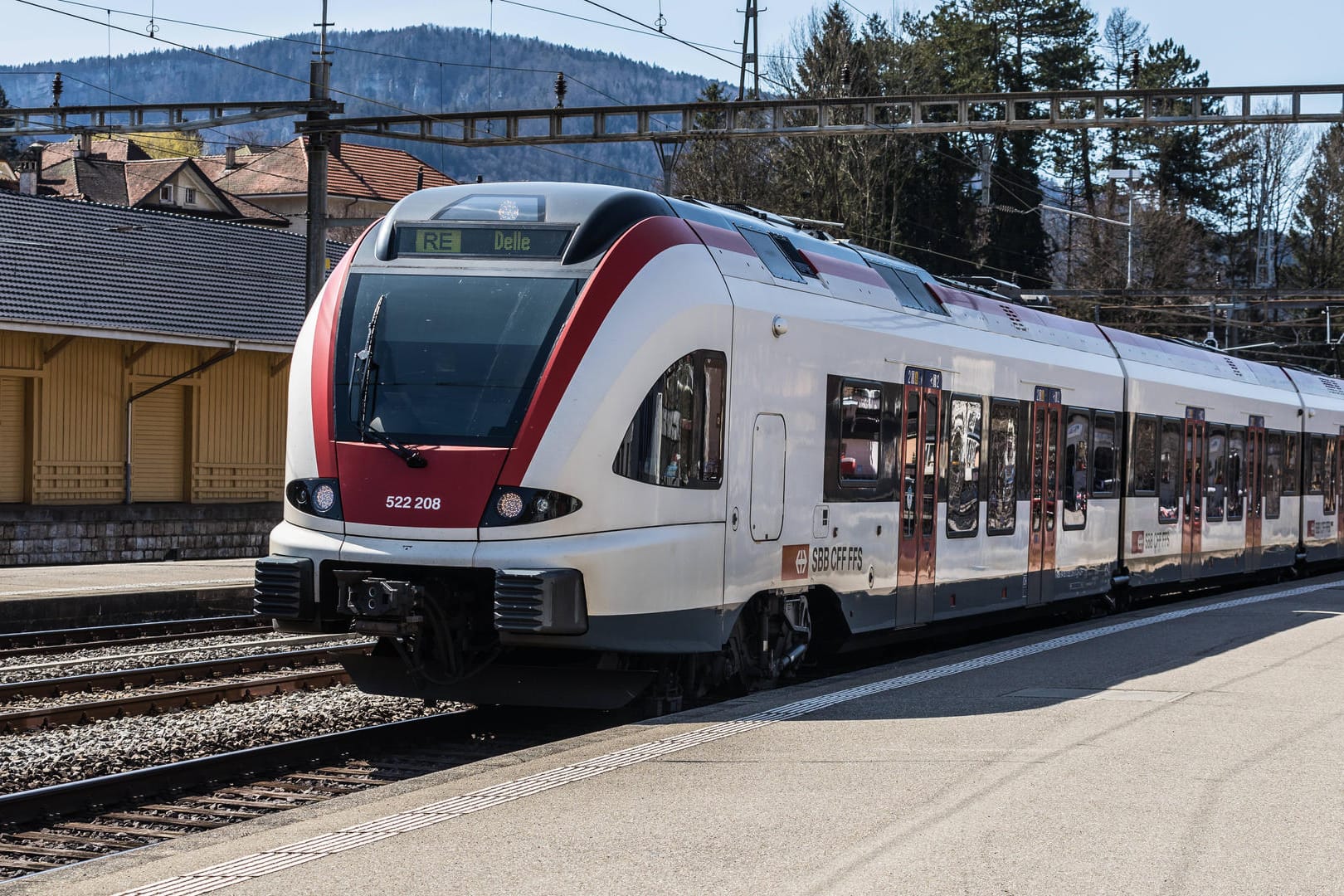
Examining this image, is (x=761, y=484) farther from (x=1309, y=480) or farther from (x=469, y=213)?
Answer: (x=1309, y=480)

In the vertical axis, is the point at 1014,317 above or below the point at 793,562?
above

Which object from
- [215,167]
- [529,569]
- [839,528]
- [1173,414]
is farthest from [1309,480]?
[215,167]

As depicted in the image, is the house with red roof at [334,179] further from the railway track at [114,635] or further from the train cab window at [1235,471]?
the railway track at [114,635]

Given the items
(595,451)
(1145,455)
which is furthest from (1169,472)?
(595,451)

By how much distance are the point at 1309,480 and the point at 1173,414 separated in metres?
7.20

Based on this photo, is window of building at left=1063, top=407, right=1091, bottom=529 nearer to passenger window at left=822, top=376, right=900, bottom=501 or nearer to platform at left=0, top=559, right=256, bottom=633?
passenger window at left=822, top=376, right=900, bottom=501

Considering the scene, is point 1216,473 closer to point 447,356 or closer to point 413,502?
point 447,356

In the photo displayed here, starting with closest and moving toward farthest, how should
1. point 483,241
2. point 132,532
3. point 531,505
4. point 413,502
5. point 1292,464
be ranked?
point 531,505 → point 413,502 → point 483,241 → point 132,532 → point 1292,464

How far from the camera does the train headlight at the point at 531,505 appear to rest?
29.2 ft

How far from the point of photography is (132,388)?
25.2m

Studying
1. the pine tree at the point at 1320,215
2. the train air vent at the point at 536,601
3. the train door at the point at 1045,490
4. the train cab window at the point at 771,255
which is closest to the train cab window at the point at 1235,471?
the train door at the point at 1045,490

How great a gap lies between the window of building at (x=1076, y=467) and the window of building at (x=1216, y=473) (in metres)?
4.67

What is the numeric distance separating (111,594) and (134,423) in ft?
29.0

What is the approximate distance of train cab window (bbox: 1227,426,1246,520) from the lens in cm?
2175
